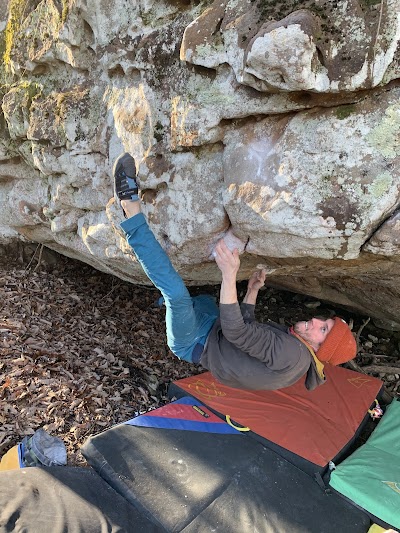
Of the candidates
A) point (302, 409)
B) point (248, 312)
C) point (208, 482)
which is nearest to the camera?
point (208, 482)

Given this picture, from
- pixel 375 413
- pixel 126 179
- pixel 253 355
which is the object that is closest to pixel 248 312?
pixel 253 355

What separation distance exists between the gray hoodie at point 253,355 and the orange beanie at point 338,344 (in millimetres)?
184

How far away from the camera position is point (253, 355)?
3.66 m

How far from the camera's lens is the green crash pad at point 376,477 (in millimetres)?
3707

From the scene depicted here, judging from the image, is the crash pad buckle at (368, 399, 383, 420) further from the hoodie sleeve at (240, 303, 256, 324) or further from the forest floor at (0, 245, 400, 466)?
the hoodie sleeve at (240, 303, 256, 324)

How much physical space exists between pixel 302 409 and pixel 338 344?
1404mm

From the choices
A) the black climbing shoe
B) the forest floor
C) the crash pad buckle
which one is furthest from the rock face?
the crash pad buckle

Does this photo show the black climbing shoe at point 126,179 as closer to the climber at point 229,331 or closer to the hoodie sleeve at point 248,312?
the climber at point 229,331

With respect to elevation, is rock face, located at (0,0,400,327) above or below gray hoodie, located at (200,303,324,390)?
above

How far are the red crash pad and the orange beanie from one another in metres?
1.06

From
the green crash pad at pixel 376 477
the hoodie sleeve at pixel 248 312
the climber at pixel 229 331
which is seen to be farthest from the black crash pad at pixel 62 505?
the hoodie sleeve at pixel 248 312

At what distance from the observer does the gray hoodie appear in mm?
3536

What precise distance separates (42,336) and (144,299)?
1.78 meters

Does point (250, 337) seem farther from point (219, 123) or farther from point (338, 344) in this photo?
point (219, 123)
